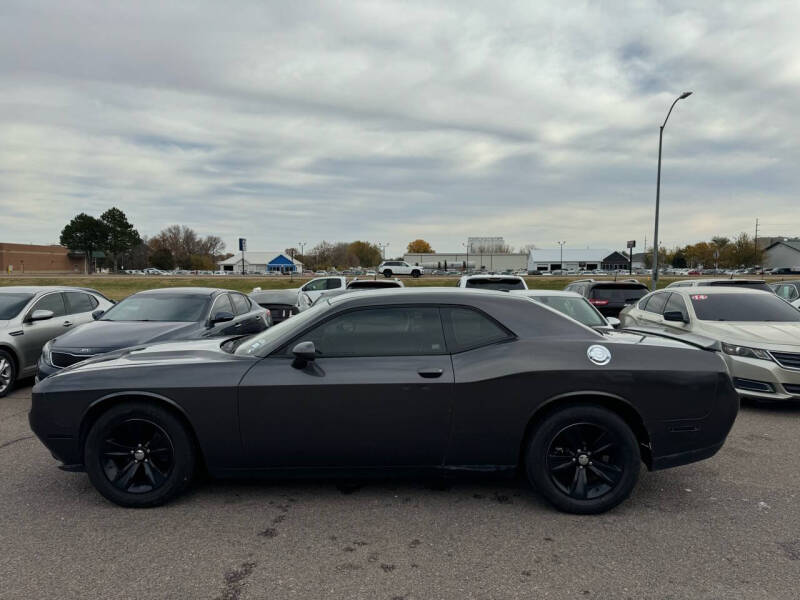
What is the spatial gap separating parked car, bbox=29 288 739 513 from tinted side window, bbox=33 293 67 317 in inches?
221

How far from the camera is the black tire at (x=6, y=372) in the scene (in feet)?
23.5

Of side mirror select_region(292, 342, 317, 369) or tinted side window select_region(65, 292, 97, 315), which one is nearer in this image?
Answer: side mirror select_region(292, 342, 317, 369)

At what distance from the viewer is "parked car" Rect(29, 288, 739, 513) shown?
11.4ft

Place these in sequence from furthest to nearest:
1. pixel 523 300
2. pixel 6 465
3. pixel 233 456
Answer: pixel 6 465 → pixel 523 300 → pixel 233 456

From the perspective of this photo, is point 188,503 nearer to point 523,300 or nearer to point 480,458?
point 480,458

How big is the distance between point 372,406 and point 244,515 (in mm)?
1148

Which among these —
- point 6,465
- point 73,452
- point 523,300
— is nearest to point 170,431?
point 73,452

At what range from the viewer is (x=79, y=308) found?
Result: 9.01m

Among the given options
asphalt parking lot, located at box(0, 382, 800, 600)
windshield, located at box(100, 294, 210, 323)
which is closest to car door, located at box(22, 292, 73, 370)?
windshield, located at box(100, 294, 210, 323)

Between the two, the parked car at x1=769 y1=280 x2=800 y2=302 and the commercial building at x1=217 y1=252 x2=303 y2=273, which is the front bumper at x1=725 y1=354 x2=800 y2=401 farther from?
the commercial building at x1=217 y1=252 x2=303 y2=273

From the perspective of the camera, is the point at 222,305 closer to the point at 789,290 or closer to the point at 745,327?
the point at 745,327

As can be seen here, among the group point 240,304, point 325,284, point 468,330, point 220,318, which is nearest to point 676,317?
point 468,330

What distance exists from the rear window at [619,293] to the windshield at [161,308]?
950 cm

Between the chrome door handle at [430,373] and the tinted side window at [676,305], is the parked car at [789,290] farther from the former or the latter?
Answer: the chrome door handle at [430,373]
